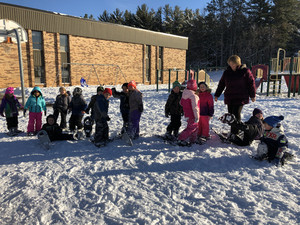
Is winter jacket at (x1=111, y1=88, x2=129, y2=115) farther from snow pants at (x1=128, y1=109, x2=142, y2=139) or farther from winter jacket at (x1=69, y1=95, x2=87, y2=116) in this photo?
winter jacket at (x1=69, y1=95, x2=87, y2=116)

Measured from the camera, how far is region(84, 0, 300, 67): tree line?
129ft

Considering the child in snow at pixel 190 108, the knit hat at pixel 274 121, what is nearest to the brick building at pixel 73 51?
the child in snow at pixel 190 108

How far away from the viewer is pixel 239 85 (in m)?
4.47

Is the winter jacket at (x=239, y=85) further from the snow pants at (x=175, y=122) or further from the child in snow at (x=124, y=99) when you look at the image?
the child in snow at (x=124, y=99)

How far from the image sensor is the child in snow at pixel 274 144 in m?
3.70

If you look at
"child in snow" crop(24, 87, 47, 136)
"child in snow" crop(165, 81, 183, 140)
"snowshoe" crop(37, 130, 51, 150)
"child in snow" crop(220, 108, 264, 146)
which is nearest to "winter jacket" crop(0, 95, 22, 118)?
"child in snow" crop(24, 87, 47, 136)

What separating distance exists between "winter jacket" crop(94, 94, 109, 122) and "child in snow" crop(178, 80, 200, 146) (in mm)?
1748

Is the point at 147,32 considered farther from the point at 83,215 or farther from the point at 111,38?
the point at 83,215

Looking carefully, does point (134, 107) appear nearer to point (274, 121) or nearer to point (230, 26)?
point (274, 121)

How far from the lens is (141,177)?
3.44 metres

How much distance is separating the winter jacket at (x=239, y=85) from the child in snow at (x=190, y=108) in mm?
691

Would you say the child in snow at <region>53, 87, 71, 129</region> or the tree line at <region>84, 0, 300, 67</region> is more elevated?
the tree line at <region>84, 0, 300, 67</region>

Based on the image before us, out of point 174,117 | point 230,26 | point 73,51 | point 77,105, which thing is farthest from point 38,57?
point 230,26

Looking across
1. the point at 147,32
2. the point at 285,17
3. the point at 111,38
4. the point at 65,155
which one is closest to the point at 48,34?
the point at 111,38
